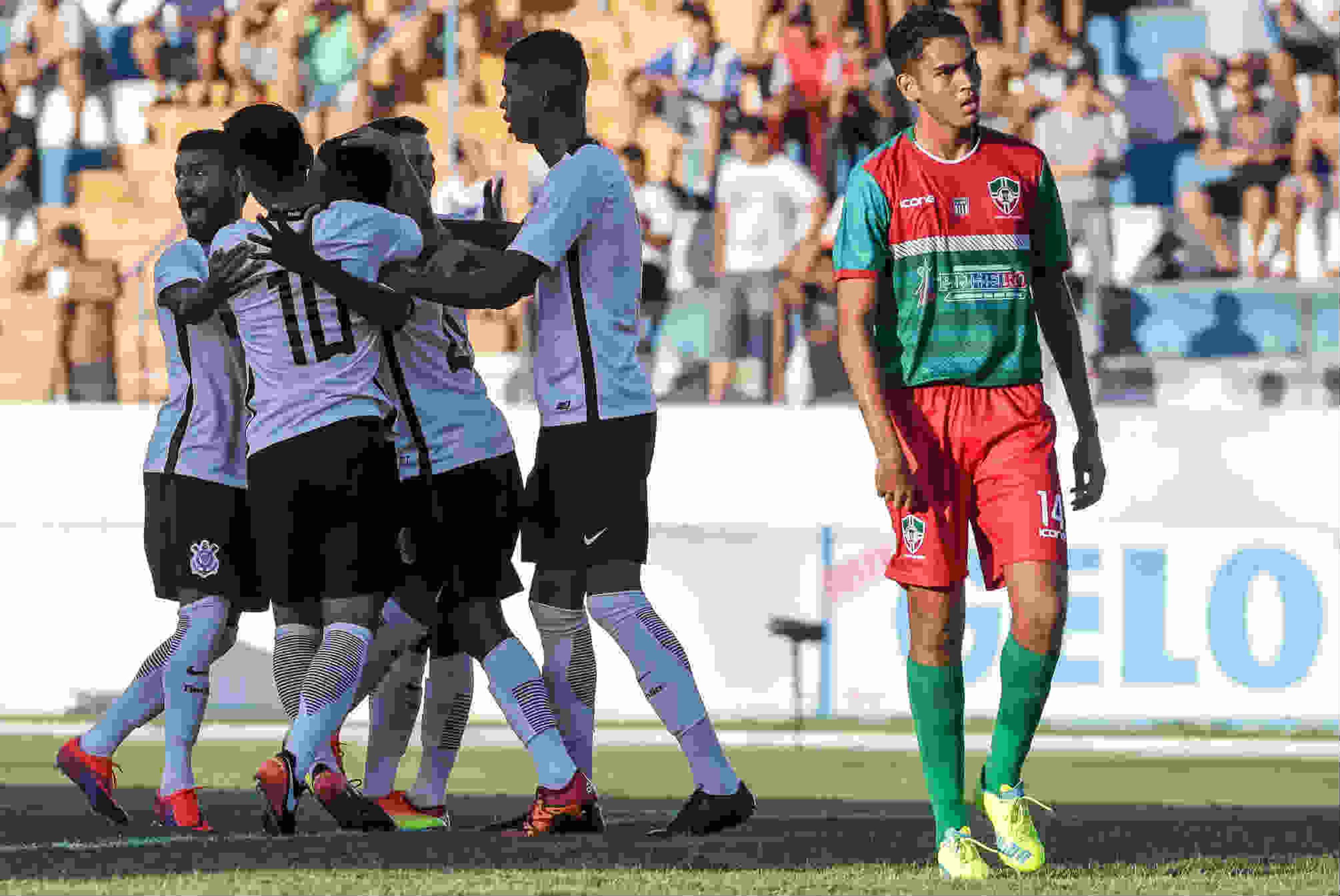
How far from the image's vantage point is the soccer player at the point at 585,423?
6.63 m

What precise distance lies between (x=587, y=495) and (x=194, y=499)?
1449mm

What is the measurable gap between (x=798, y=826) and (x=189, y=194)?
9.39 feet

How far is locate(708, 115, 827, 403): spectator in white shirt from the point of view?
14.5 meters

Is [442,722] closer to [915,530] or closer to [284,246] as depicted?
[284,246]

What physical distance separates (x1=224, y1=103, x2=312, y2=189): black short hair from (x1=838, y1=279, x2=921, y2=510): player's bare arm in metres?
1.84

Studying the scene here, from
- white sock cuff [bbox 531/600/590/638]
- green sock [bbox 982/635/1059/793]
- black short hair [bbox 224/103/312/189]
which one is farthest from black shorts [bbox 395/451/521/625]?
green sock [bbox 982/635/1059/793]

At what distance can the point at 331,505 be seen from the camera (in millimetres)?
6562

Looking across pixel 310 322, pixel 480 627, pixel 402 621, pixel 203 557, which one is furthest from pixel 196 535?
pixel 480 627

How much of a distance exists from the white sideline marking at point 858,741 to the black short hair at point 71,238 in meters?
5.40

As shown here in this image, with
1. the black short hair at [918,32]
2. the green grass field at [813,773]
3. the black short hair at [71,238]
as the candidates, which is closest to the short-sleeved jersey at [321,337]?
the black short hair at [918,32]

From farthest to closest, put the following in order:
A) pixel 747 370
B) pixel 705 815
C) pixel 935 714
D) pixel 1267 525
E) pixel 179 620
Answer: pixel 747 370 → pixel 1267 525 → pixel 179 620 → pixel 705 815 → pixel 935 714

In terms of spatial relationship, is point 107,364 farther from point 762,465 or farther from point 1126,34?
point 1126,34

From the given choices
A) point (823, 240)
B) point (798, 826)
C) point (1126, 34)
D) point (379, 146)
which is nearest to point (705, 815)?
point (798, 826)

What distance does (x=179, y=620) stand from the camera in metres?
7.36
